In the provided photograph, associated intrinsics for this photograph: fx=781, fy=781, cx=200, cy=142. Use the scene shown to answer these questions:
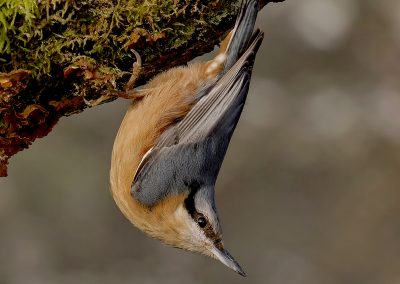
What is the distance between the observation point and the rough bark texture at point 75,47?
2746 mm

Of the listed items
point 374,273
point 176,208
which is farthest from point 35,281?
point 176,208

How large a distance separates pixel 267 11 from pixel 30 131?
4993 mm

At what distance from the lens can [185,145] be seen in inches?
135

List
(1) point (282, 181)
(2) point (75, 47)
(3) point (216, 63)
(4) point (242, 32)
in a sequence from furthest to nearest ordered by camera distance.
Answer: (1) point (282, 181) < (3) point (216, 63) < (4) point (242, 32) < (2) point (75, 47)

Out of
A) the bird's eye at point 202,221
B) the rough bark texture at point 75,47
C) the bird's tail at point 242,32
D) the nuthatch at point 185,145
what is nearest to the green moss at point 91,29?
the rough bark texture at point 75,47

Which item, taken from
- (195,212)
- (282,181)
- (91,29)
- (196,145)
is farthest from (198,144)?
(282,181)

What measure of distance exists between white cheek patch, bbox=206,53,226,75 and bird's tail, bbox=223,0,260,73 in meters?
0.02

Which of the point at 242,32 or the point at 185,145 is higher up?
the point at 242,32

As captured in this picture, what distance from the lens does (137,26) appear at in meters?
2.91

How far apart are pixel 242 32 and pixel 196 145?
0.53 m

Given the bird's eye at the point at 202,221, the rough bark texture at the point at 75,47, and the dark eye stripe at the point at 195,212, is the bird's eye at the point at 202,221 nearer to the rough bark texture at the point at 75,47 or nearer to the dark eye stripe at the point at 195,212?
the dark eye stripe at the point at 195,212

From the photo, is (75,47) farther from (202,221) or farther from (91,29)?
(202,221)

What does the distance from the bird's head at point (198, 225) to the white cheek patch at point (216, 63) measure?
0.52m

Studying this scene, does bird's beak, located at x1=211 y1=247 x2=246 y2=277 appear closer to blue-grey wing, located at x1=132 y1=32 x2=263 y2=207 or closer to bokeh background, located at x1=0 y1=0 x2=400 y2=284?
blue-grey wing, located at x1=132 y1=32 x2=263 y2=207
